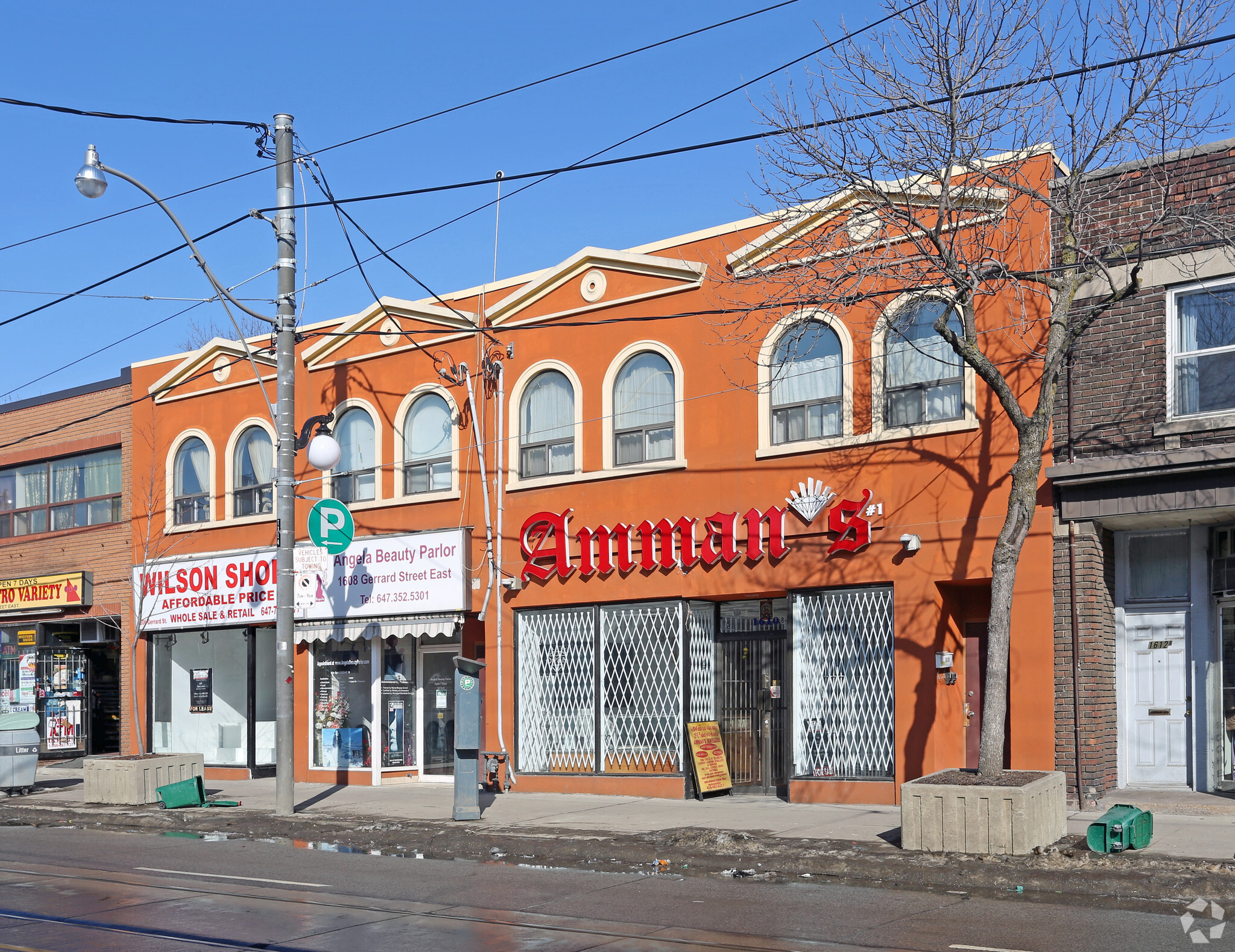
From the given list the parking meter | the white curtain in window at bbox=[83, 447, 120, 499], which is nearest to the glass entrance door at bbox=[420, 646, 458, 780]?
the parking meter

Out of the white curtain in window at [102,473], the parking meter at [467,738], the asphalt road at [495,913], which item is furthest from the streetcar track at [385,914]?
the white curtain in window at [102,473]

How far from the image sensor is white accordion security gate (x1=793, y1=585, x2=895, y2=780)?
627 inches

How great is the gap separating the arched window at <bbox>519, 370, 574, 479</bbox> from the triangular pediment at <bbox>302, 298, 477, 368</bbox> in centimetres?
147

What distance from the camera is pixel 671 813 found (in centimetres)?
1577

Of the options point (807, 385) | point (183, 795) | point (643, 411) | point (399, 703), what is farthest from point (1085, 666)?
point (183, 795)

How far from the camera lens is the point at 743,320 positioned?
56.4 feet

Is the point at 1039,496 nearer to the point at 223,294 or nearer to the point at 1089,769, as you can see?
the point at 1089,769

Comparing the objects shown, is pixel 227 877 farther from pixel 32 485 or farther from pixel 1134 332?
pixel 32 485

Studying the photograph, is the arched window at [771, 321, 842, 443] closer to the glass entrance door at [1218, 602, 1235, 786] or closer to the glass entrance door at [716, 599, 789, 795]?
the glass entrance door at [716, 599, 789, 795]

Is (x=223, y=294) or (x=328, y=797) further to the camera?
(x=328, y=797)

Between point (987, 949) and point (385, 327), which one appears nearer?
point (987, 949)

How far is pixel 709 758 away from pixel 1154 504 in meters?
6.57

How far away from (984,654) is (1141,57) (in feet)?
24.6

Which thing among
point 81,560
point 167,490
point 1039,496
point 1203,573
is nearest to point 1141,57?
point 1039,496
